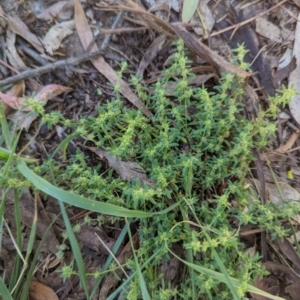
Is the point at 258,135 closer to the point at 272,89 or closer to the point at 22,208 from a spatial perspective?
the point at 272,89

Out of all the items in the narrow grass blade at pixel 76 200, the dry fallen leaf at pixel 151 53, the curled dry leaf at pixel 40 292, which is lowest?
the curled dry leaf at pixel 40 292

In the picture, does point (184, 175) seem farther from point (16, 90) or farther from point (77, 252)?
point (16, 90)

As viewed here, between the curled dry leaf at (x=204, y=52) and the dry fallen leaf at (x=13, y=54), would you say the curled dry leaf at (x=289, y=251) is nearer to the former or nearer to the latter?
the curled dry leaf at (x=204, y=52)

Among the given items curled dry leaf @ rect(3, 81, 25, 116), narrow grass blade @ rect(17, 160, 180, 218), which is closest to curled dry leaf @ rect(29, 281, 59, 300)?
narrow grass blade @ rect(17, 160, 180, 218)

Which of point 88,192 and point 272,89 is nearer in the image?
point 88,192

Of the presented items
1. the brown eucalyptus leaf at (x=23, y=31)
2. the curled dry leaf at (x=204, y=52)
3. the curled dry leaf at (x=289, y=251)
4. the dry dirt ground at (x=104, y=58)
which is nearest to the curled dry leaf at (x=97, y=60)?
the dry dirt ground at (x=104, y=58)

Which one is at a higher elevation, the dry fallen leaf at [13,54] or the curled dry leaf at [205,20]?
the curled dry leaf at [205,20]

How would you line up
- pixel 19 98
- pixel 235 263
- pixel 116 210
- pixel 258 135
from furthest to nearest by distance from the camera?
pixel 19 98 < pixel 258 135 < pixel 235 263 < pixel 116 210

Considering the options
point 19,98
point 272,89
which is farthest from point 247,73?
point 19,98
